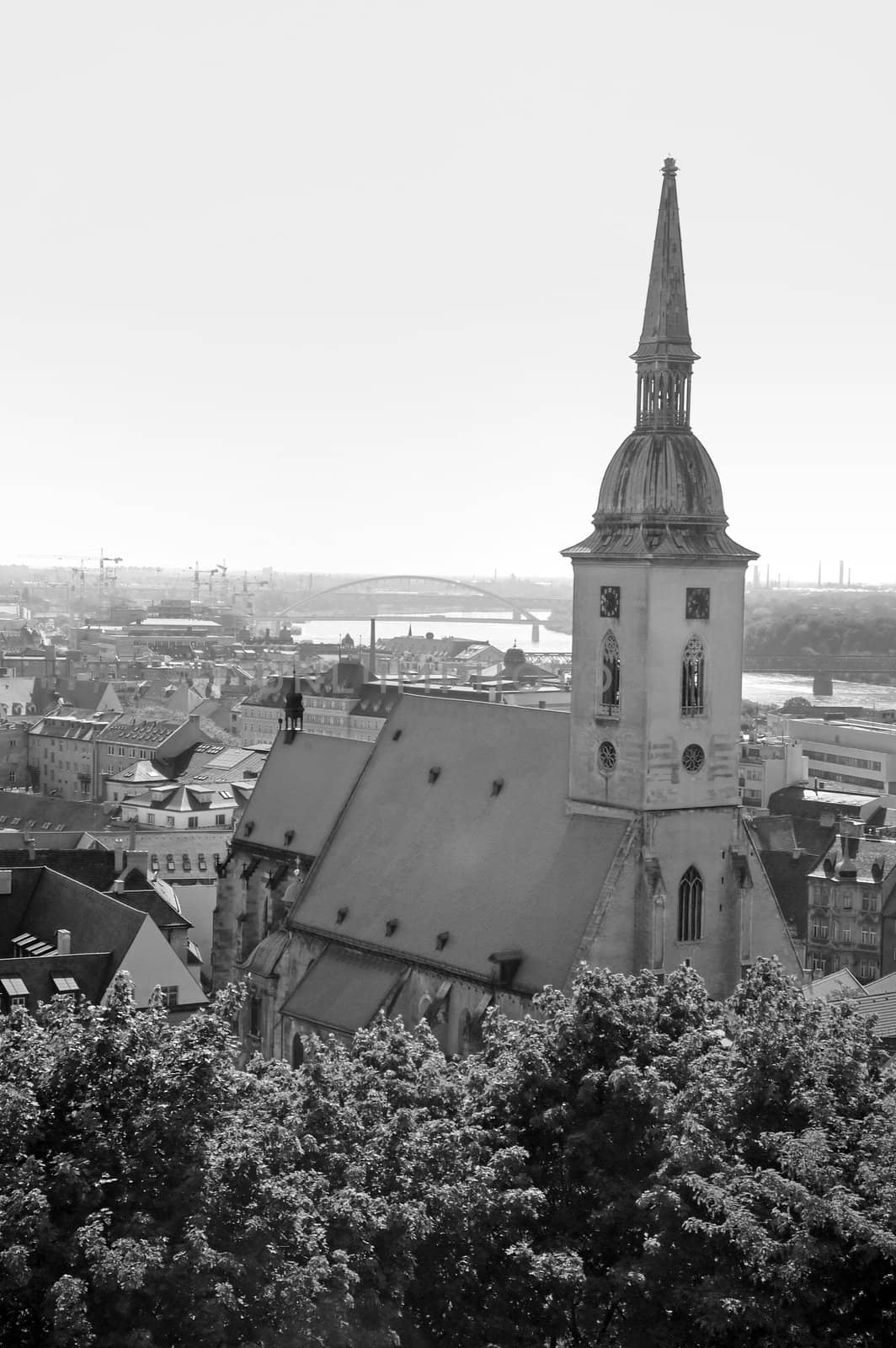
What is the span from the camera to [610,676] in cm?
5788

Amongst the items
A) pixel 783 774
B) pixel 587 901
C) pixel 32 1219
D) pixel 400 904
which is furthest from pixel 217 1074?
pixel 783 774

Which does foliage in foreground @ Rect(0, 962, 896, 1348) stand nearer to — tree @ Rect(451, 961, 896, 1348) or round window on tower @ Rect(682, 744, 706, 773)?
tree @ Rect(451, 961, 896, 1348)

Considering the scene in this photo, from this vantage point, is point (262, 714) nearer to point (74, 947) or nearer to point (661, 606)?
point (74, 947)

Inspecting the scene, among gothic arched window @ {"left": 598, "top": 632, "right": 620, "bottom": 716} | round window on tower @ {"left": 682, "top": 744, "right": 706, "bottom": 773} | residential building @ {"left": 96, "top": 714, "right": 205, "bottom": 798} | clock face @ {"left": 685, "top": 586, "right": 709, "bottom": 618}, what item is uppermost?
clock face @ {"left": 685, "top": 586, "right": 709, "bottom": 618}

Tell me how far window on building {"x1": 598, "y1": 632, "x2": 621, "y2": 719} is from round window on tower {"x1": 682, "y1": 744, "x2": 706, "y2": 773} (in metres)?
2.29

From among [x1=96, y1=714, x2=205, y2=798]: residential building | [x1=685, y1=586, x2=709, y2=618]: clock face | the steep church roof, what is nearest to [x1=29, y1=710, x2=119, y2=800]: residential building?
[x1=96, y1=714, x2=205, y2=798]: residential building

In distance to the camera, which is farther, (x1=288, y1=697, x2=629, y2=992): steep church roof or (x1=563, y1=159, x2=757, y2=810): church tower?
(x1=563, y1=159, x2=757, y2=810): church tower

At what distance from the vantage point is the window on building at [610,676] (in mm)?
57656

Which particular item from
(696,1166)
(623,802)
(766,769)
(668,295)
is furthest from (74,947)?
(766,769)

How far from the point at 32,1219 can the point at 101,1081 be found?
324cm

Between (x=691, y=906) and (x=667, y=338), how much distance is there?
15.6m

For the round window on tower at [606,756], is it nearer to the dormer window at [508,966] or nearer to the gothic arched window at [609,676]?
the gothic arched window at [609,676]

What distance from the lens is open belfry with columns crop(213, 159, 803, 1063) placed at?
185 feet

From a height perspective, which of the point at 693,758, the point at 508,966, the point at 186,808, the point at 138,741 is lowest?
the point at 186,808
